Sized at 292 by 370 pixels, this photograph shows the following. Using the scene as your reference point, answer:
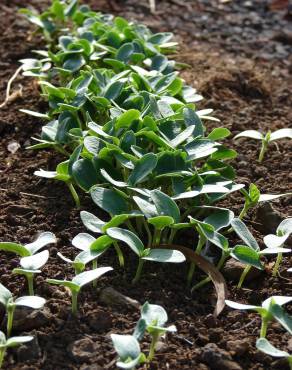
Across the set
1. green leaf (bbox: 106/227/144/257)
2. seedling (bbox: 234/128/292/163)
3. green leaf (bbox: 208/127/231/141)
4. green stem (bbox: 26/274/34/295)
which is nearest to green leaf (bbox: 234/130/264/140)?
seedling (bbox: 234/128/292/163)

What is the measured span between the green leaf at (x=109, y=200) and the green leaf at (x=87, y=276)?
0.28 metres

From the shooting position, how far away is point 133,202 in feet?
7.77

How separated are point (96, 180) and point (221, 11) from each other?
7.48ft

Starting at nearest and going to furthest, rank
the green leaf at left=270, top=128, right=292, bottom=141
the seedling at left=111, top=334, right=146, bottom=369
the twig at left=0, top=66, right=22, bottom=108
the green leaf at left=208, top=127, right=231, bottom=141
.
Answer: the seedling at left=111, top=334, right=146, bottom=369 → the green leaf at left=208, top=127, right=231, bottom=141 → the green leaf at left=270, top=128, right=292, bottom=141 → the twig at left=0, top=66, right=22, bottom=108

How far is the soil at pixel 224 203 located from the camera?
1996 millimetres

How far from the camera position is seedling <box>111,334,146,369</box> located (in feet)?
5.94

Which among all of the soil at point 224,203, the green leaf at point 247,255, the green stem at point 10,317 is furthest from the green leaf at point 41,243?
the green leaf at point 247,255

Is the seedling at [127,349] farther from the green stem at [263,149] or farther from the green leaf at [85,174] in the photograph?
the green stem at [263,149]

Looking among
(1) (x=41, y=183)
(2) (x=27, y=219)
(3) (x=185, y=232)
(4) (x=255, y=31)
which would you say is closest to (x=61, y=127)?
(1) (x=41, y=183)

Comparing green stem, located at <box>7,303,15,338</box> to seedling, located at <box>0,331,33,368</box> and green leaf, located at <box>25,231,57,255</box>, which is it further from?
green leaf, located at <box>25,231,57,255</box>

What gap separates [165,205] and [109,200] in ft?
0.59

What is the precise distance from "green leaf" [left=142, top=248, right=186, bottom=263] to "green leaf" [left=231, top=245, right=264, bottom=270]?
0.51 feet

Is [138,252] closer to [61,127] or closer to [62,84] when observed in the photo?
[61,127]

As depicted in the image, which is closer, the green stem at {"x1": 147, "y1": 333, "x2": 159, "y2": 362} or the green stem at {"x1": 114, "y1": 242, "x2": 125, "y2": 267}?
the green stem at {"x1": 147, "y1": 333, "x2": 159, "y2": 362}
